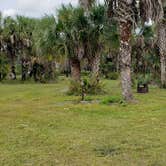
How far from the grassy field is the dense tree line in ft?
13.9

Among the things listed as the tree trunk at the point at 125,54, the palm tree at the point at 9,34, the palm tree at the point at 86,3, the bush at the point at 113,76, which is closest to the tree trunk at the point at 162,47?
the tree trunk at the point at 125,54

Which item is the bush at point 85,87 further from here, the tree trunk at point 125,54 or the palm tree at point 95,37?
the tree trunk at point 125,54

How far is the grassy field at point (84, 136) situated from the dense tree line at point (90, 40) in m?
4.23

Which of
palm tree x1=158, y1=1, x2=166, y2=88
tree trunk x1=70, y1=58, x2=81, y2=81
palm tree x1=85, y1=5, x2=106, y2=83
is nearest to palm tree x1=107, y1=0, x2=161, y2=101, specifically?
palm tree x1=85, y1=5, x2=106, y2=83

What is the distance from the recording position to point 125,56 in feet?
60.4

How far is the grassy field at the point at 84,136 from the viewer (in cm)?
813

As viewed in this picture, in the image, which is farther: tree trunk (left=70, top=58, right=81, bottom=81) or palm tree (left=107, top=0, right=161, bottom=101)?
tree trunk (left=70, top=58, right=81, bottom=81)

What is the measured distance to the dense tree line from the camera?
60.7 ft

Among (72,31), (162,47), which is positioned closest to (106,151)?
(72,31)

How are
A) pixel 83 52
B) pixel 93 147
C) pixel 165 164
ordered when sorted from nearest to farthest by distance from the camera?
1. pixel 165 164
2. pixel 93 147
3. pixel 83 52

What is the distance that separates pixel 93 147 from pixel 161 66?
21.9 meters

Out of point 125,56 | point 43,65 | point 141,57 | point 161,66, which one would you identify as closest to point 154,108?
point 125,56

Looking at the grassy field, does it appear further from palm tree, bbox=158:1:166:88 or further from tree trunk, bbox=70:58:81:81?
palm tree, bbox=158:1:166:88

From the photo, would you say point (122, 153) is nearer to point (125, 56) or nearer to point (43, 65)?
point (125, 56)
